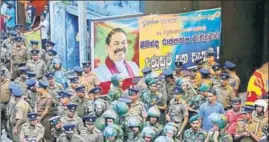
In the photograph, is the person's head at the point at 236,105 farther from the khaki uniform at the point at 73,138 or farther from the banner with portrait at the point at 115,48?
the banner with portrait at the point at 115,48

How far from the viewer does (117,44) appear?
48.3 ft

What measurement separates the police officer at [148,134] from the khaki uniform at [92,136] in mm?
548

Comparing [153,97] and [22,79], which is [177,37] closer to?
[153,97]

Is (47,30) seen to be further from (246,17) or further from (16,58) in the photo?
(246,17)

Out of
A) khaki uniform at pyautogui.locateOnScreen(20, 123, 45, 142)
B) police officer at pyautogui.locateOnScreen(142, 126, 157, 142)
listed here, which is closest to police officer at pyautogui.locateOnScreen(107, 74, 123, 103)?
khaki uniform at pyautogui.locateOnScreen(20, 123, 45, 142)

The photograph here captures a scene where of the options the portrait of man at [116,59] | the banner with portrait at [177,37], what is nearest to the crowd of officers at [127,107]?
the portrait of man at [116,59]

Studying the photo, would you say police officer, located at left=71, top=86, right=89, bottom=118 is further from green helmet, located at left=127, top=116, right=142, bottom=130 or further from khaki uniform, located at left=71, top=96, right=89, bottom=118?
green helmet, located at left=127, top=116, right=142, bottom=130

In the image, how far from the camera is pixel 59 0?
55.8 feet

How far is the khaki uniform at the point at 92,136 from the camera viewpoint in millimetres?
10711

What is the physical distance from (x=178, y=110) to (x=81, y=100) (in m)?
1.35

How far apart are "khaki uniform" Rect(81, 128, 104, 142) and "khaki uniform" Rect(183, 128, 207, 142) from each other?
1.04 metres

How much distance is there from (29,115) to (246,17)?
7.43 meters

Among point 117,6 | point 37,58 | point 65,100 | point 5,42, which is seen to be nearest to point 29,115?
point 65,100

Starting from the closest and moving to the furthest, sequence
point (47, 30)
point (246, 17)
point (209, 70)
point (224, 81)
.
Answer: point (224, 81) < point (209, 70) < point (47, 30) < point (246, 17)
